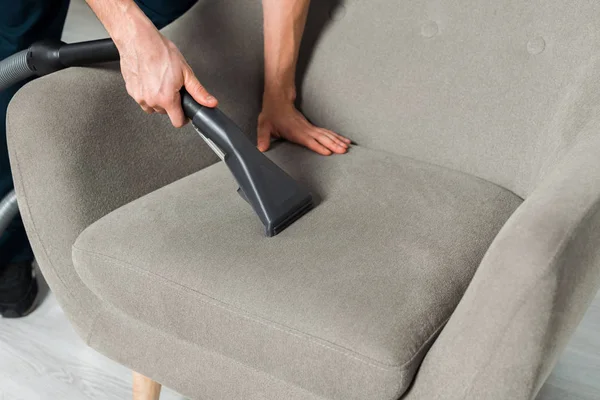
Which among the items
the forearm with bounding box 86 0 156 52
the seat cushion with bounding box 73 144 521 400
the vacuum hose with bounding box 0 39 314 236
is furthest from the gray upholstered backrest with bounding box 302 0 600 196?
the forearm with bounding box 86 0 156 52

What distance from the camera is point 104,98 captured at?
1485 millimetres

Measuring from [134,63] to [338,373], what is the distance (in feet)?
2.10

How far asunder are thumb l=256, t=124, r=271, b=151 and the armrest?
0.69 meters

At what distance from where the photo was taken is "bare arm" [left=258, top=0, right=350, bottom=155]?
5.30ft

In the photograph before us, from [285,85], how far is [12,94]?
665 millimetres

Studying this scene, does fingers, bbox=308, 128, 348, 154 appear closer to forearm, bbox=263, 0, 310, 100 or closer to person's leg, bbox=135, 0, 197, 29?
forearm, bbox=263, 0, 310, 100

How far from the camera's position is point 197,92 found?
133 cm

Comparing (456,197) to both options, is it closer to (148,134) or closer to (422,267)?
(422,267)

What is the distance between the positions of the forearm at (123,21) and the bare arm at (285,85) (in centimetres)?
33

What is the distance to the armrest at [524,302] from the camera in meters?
0.96

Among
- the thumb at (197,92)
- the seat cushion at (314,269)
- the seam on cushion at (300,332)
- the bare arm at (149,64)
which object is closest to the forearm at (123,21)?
the bare arm at (149,64)

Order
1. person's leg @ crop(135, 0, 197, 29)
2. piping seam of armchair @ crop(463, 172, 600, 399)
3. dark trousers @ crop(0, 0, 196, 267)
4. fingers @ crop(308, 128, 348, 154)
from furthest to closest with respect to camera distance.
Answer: person's leg @ crop(135, 0, 197, 29) → dark trousers @ crop(0, 0, 196, 267) → fingers @ crop(308, 128, 348, 154) → piping seam of armchair @ crop(463, 172, 600, 399)

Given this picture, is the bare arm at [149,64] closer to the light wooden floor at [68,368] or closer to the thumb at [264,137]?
the thumb at [264,137]

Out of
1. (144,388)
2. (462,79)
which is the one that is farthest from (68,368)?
(462,79)
